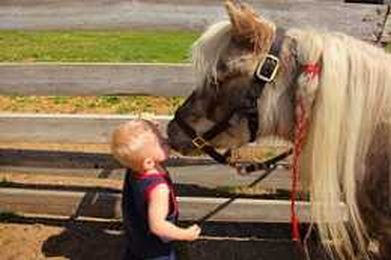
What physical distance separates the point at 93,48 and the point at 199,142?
8.87m

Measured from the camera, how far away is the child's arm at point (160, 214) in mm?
3705

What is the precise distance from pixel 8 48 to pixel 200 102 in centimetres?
939

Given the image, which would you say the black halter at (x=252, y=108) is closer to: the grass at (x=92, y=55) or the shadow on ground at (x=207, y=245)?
the shadow on ground at (x=207, y=245)

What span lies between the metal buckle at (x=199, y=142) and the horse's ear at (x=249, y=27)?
55cm

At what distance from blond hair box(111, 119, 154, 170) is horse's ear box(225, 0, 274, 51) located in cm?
59

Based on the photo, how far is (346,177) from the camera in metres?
3.71

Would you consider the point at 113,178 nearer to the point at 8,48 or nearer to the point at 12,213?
the point at 12,213

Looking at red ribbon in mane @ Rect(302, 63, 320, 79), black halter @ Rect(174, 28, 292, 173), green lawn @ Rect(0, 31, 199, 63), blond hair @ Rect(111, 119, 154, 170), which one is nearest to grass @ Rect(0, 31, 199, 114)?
green lawn @ Rect(0, 31, 199, 63)

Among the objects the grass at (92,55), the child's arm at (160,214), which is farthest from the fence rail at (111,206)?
the grass at (92,55)

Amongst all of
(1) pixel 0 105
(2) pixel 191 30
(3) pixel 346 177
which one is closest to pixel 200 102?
(3) pixel 346 177

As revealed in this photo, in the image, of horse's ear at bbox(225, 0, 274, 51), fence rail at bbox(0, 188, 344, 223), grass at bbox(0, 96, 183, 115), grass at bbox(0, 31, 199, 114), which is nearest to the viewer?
horse's ear at bbox(225, 0, 274, 51)

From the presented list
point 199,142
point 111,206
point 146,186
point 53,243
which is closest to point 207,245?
point 111,206

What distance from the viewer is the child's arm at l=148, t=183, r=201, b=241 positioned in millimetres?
3705

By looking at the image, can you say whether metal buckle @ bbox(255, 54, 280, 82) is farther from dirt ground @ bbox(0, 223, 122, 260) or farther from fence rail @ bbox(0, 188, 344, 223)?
dirt ground @ bbox(0, 223, 122, 260)
